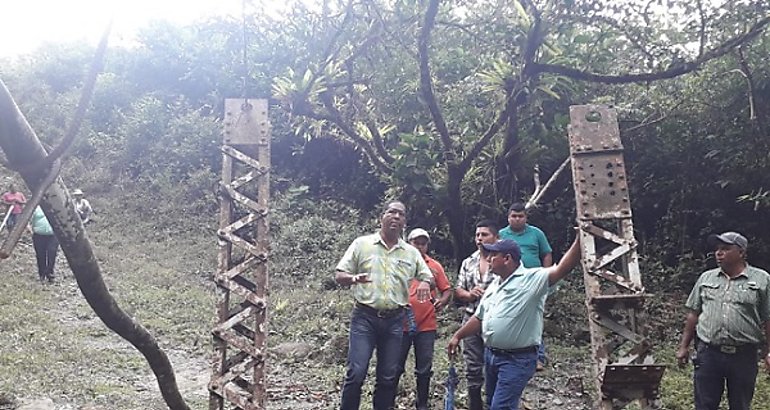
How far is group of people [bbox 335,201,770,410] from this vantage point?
4.14m

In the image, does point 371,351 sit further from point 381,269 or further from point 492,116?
point 492,116

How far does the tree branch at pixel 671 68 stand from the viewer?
7418 millimetres

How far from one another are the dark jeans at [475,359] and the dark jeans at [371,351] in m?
0.65

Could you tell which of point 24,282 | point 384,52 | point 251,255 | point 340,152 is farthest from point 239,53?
point 251,255

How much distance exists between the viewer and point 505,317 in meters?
4.15

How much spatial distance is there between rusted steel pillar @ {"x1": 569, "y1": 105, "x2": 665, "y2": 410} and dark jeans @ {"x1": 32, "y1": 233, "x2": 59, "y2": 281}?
28.7 feet

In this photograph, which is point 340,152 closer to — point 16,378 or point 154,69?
point 154,69

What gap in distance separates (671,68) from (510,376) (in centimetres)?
507

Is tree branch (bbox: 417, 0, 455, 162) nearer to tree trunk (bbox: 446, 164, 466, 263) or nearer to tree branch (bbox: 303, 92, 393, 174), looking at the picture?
tree trunk (bbox: 446, 164, 466, 263)

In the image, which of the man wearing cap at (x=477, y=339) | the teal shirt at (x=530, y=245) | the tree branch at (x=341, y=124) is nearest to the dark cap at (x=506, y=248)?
the man wearing cap at (x=477, y=339)

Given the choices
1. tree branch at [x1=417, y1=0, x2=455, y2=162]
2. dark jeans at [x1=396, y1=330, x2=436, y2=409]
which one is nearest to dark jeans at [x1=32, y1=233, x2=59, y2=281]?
tree branch at [x1=417, y1=0, x2=455, y2=162]

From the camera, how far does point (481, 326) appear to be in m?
4.51

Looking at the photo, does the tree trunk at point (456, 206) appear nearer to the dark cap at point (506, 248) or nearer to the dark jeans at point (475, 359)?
the dark jeans at point (475, 359)

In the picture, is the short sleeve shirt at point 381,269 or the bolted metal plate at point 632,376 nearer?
the bolted metal plate at point 632,376
